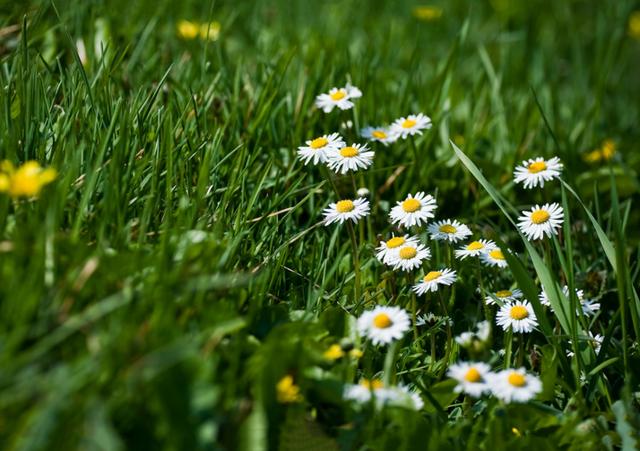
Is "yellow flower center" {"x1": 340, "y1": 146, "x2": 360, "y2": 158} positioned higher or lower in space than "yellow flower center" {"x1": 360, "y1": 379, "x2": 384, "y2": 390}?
higher

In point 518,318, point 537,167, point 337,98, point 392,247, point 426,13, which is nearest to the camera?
point 518,318

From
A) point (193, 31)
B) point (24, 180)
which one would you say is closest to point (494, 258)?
point (24, 180)

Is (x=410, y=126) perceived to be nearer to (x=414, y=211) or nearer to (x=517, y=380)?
(x=414, y=211)

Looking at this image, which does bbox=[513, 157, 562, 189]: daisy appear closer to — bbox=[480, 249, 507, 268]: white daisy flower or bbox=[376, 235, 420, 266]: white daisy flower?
bbox=[480, 249, 507, 268]: white daisy flower

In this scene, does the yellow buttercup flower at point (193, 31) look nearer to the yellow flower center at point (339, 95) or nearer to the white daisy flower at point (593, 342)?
the yellow flower center at point (339, 95)

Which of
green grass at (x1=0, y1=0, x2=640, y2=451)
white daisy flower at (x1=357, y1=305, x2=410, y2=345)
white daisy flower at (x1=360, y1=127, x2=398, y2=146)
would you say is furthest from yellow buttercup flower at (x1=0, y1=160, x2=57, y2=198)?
white daisy flower at (x1=360, y1=127, x2=398, y2=146)

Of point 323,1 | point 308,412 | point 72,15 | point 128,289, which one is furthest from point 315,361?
point 323,1

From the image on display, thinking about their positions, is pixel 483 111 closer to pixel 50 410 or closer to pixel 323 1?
pixel 323 1
